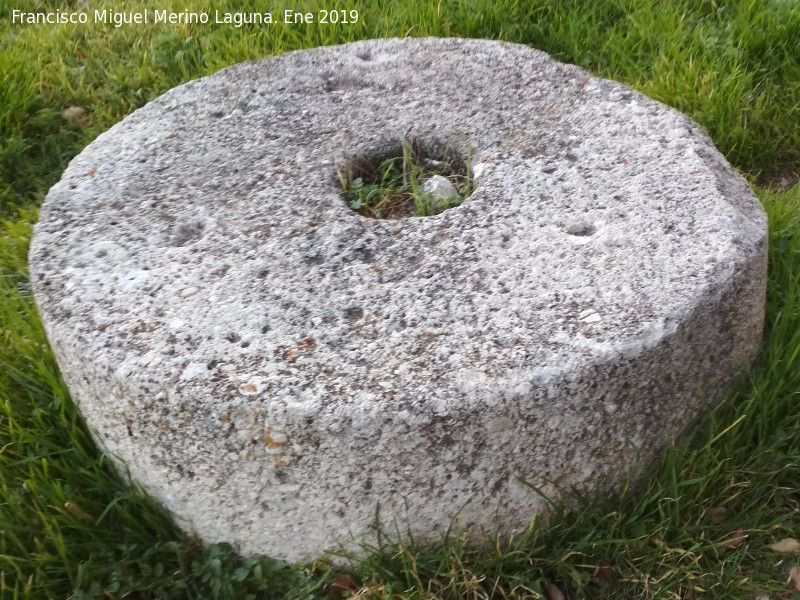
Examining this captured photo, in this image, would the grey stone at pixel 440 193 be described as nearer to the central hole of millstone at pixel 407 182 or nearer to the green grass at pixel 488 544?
the central hole of millstone at pixel 407 182

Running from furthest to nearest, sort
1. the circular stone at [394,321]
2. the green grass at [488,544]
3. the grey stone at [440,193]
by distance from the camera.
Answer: the grey stone at [440,193], the green grass at [488,544], the circular stone at [394,321]

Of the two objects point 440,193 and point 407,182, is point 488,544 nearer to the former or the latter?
point 440,193

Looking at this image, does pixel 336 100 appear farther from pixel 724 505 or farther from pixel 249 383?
pixel 724 505

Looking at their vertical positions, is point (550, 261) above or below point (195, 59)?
above

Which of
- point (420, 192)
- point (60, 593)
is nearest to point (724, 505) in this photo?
point (420, 192)

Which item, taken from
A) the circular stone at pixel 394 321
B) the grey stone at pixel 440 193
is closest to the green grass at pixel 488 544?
the circular stone at pixel 394 321

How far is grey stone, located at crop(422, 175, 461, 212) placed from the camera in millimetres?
2242

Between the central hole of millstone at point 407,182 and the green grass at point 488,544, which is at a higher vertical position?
the central hole of millstone at point 407,182

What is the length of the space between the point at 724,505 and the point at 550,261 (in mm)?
743

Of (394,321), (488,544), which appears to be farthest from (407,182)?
(488,544)

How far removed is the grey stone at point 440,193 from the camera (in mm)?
2242

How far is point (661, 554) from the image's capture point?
182cm

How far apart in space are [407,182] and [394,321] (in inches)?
29.5

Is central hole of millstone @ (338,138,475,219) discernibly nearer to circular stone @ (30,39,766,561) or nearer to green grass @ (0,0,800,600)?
circular stone @ (30,39,766,561)
